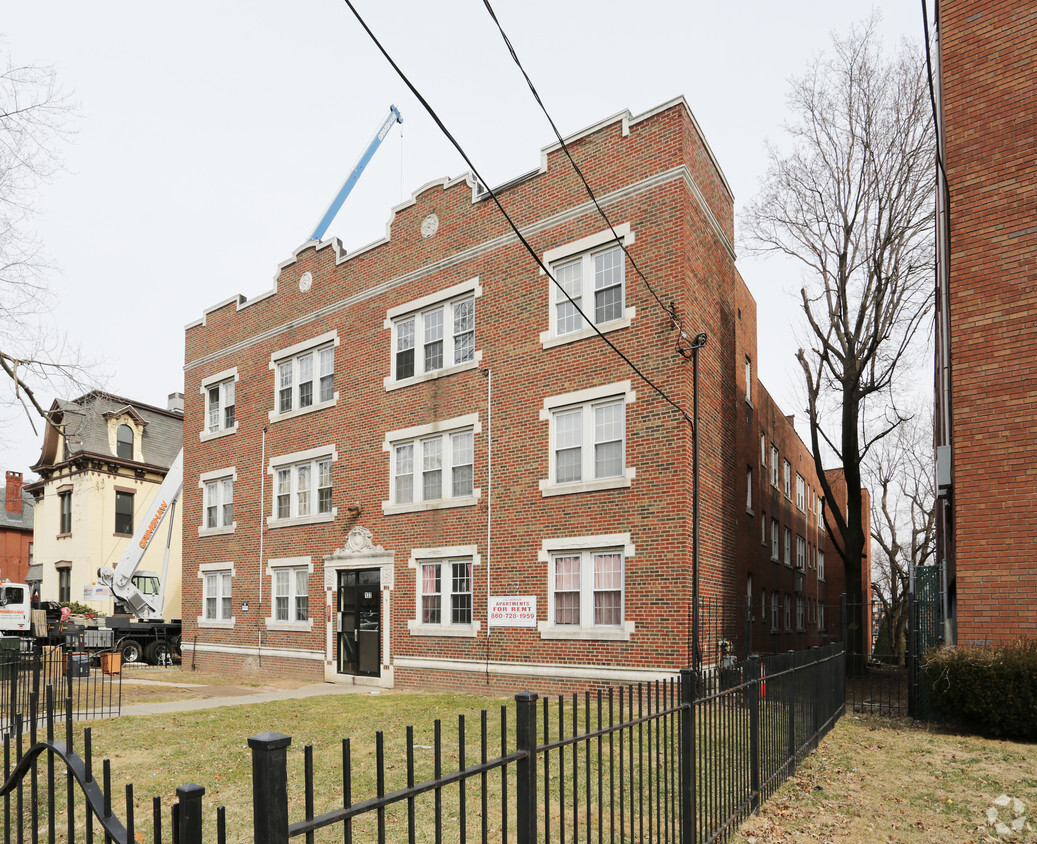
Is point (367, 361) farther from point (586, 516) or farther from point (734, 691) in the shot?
point (734, 691)

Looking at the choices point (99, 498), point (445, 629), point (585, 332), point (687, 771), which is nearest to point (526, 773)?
point (687, 771)

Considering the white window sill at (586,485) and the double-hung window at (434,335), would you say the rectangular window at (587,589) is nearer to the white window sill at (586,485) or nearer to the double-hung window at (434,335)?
the white window sill at (586,485)

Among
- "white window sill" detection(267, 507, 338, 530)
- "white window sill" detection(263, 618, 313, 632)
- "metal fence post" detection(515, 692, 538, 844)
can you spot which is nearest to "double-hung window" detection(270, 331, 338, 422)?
"white window sill" detection(267, 507, 338, 530)

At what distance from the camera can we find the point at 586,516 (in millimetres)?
18719

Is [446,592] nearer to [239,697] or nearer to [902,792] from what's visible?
[239,697]

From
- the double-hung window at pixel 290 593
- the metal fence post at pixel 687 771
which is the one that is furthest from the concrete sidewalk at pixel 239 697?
the metal fence post at pixel 687 771

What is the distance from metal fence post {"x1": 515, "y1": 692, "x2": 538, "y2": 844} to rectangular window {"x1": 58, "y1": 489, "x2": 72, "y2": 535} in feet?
151

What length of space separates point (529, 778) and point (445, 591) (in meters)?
17.2

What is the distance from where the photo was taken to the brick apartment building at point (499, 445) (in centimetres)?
1825

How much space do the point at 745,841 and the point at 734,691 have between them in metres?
1.32

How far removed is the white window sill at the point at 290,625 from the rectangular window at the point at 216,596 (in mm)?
2873

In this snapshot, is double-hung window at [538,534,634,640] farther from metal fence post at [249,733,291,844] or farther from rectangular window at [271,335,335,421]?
metal fence post at [249,733,291,844]

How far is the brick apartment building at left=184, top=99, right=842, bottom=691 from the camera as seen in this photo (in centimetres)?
1825

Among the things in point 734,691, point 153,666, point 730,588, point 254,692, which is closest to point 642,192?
point 730,588
